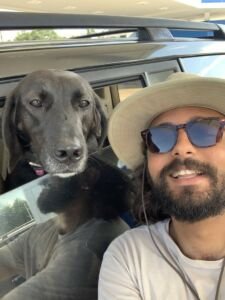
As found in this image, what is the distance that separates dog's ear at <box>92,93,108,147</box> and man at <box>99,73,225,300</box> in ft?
1.53

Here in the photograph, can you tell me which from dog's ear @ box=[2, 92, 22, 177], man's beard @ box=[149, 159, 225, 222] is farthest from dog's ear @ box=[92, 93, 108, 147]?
man's beard @ box=[149, 159, 225, 222]

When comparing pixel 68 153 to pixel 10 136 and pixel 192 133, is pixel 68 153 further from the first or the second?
pixel 192 133

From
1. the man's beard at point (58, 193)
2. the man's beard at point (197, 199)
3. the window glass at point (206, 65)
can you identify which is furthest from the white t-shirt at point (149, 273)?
the window glass at point (206, 65)

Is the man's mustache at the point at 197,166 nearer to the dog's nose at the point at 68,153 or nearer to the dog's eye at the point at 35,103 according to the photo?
the dog's nose at the point at 68,153

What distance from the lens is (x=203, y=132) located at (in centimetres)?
206

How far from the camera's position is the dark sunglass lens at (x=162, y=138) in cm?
208

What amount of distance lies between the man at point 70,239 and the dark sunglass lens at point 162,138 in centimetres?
42

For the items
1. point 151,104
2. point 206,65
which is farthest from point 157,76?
point 151,104

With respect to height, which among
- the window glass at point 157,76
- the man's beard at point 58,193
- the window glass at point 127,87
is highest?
the window glass at point 157,76

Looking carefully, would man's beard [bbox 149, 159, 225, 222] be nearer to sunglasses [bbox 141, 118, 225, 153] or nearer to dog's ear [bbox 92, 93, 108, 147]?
sunglasses [bbox 141, 118, 225, 153]

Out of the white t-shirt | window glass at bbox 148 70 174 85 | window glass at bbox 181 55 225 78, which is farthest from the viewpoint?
window glass at bbox 181 55 225 78

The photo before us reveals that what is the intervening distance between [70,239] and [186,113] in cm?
70

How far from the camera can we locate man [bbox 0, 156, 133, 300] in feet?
6.69

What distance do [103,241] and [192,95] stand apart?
794 mm
